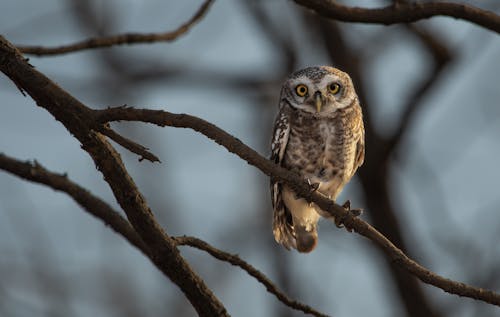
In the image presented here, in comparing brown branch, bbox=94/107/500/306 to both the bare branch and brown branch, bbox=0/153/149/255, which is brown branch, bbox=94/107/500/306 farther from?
brown branch, bbox=0/153/149/255

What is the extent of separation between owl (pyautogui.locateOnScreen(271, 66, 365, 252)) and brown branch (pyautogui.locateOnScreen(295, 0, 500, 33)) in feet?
3.47

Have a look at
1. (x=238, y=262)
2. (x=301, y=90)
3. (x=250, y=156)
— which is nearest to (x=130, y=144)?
(x=250, y=156)

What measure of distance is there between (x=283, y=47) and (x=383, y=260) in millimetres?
2842

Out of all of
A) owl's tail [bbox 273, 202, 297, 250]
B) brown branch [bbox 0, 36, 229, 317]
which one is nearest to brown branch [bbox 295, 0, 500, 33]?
brown branch [bbox 0, 36, 229, 317]

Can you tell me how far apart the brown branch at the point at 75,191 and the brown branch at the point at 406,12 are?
4.81ft

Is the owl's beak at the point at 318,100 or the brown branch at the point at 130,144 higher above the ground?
the owl's beak at the point at 318,100

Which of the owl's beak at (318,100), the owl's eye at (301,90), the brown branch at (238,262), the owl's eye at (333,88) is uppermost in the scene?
the owl's eye at (301,90)

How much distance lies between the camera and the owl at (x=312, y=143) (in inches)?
197

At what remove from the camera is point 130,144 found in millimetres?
3029

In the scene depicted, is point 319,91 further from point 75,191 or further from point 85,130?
point 85,130

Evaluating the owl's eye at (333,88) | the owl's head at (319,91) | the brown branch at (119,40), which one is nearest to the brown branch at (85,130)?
the brown branch at (119,40)

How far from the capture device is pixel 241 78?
919 centimetres

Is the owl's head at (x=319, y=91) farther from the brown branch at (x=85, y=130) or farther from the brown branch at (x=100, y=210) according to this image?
the brown branch at (x=85, y=130)

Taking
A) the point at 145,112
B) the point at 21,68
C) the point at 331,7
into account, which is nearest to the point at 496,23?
the point at 331,7
